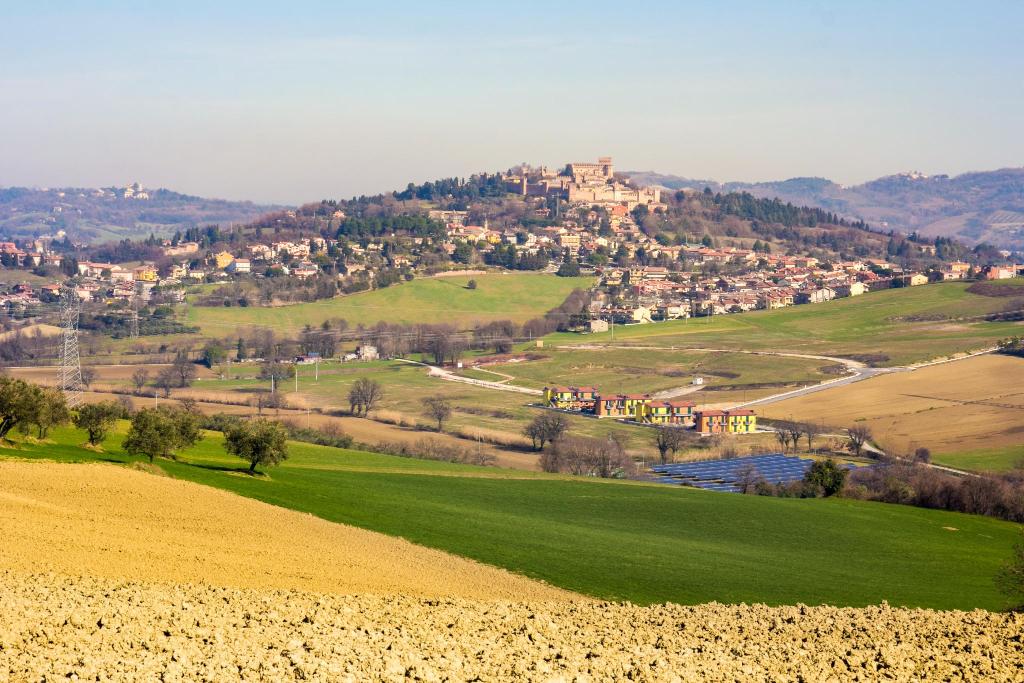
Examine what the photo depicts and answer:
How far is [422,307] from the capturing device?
13338cm

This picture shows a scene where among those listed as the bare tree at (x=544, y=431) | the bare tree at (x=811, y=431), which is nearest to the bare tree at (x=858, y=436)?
the bare tree at (x=811, y=431)

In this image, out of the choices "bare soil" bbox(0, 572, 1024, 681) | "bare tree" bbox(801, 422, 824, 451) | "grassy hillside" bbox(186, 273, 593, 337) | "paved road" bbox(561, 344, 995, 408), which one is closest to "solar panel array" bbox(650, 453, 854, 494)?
"bare tree" bbox(801, 422, 824, 451)

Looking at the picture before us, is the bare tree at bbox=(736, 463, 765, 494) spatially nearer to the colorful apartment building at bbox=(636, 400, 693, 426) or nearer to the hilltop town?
the colorful apartment building at bbox=(636, 400, 693, 426)

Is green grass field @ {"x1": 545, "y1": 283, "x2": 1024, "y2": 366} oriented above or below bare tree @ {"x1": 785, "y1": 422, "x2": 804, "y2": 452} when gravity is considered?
above

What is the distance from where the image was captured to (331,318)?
12525 centimetres

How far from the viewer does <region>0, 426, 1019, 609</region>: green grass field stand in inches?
1193

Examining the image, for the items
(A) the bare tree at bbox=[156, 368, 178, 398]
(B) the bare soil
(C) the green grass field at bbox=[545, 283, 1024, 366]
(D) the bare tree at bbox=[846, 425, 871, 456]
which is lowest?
(A) the bare tree at bbox=[156, 368, 178, 398]

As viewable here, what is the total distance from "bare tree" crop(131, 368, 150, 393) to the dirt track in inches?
2146

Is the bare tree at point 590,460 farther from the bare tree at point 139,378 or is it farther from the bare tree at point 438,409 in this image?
the bare tree at point 139,378

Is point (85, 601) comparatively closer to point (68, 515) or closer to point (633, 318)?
point (68, 515)

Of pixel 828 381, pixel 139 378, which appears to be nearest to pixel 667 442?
pixel 828 381

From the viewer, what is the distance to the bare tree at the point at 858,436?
219 feet

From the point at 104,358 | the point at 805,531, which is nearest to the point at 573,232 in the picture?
the point at 104,358

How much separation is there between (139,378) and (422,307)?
48.4 meters
